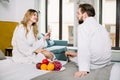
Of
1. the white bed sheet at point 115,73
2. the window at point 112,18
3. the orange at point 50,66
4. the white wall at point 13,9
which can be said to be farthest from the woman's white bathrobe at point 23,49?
the window at point 112,18

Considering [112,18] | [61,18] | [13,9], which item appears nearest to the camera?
[13,9]

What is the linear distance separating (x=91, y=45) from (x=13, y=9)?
11.5 feet

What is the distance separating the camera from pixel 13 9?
5406 mm

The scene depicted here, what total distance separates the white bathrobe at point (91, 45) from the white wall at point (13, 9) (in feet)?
9.84

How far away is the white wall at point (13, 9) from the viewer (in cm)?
493

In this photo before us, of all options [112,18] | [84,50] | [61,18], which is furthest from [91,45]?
[61,18]

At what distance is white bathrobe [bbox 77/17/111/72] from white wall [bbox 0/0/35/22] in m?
3.00

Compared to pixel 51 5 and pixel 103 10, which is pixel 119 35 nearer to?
pixel 103 10

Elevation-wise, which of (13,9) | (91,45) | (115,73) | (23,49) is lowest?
(115,73)

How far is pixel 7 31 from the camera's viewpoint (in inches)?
194

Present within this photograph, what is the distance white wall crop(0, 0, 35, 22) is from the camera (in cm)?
493

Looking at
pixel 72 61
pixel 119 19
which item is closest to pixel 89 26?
pixel 72 61

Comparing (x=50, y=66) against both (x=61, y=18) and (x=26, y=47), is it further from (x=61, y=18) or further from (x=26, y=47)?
(x=61, y=18)

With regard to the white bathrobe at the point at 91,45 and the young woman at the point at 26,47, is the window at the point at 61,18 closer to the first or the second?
the young woman at the point at 26,47
